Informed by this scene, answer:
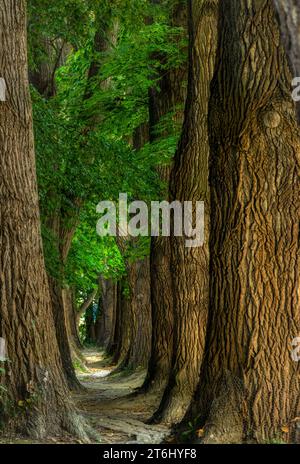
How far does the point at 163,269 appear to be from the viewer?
16141 millimetres

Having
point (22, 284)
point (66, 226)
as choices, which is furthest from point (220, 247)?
point (66, 226)

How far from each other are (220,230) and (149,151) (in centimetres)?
796

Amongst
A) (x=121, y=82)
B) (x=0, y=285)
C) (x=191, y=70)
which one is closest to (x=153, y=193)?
(x=121, y=82)

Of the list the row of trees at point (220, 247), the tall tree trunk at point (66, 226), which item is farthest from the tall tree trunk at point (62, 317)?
the row of trees at point (220, 247)

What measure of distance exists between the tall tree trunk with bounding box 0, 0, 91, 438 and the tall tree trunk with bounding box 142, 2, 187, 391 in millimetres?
6086

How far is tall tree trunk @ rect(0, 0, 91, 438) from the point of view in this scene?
966cm

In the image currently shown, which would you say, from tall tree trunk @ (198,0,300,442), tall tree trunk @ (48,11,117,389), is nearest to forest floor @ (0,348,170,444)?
tall tree trunk @ (48,11,117,389)

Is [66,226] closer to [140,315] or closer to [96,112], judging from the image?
[96,112]

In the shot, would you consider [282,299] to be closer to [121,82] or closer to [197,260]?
[197,260]

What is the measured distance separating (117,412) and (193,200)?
4.06 m

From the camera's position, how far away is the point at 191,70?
44.8 feet

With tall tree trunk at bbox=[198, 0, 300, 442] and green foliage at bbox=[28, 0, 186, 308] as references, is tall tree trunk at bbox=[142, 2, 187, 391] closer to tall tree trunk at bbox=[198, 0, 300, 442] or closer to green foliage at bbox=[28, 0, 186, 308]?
green foliage at bbox=[28, 0, 186, 308]

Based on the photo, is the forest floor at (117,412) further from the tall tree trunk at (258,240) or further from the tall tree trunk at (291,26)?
the tall tree trunk at (291,26)

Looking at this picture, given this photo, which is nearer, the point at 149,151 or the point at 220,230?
the point at 220,230
